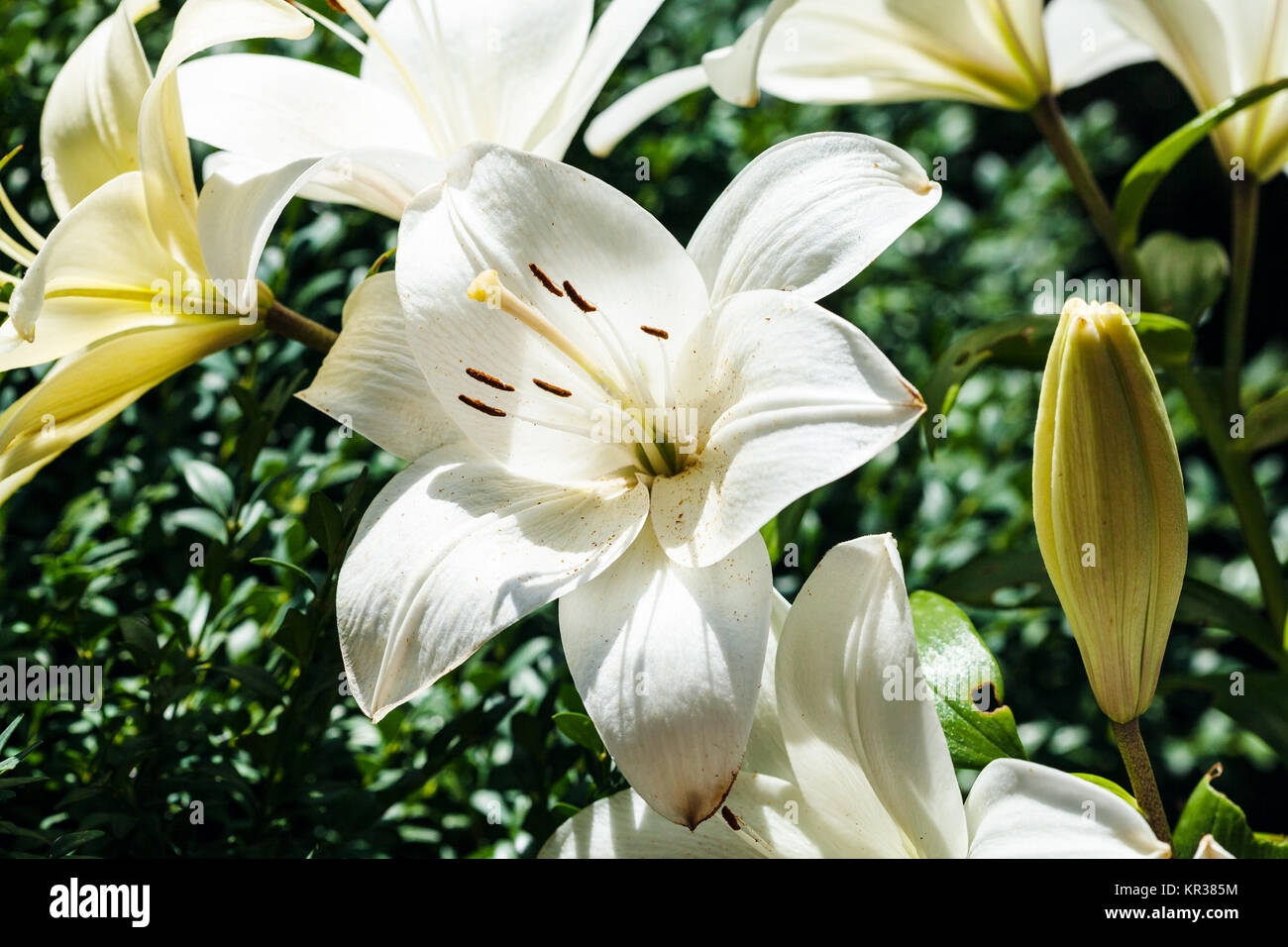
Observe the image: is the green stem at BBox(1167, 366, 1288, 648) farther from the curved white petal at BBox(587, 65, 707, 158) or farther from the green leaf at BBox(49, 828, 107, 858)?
the green leaf at BBox(49, 828, 107, 858)

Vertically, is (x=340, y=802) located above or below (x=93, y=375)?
below

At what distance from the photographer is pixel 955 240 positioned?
1339 mm

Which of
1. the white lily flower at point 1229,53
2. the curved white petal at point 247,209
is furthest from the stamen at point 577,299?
the white lily flower at point 1229,53

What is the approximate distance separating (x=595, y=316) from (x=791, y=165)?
12cm

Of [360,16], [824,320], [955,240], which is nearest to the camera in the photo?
[824,320]

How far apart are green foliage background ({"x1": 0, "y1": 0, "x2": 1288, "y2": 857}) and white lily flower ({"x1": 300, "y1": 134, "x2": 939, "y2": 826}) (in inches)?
3.4

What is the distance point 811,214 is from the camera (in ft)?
1.69

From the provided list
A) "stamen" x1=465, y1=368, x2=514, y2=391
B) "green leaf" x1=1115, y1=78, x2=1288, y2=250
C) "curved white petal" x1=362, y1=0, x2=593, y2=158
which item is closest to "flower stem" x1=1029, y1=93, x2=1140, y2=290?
"green leaf" x1=1115, y1=78, x2=1288, y2=250

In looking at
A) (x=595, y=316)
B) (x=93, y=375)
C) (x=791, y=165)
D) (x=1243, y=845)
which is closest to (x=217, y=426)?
(x=93, y=375)

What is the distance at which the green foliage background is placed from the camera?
637mm

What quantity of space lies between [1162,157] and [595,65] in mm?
→ 369

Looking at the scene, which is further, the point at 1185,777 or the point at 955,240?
the point at 955,240

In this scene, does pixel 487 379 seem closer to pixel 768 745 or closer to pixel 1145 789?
pixel 768 745
